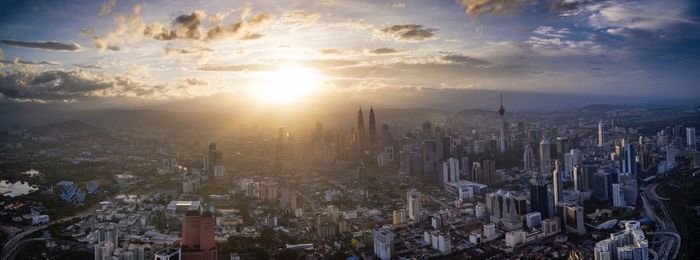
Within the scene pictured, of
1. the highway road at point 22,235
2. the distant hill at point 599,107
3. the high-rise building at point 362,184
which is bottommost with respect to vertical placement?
the highway road at point 22,235

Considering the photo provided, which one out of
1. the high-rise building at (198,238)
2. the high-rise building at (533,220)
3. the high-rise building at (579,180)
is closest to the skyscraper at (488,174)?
the high-rise building at (579,180)

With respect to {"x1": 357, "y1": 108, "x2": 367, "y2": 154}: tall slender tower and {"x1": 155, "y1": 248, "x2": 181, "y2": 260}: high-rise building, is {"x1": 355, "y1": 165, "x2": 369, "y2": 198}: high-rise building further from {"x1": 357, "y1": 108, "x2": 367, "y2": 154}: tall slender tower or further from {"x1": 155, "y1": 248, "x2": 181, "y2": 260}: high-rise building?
{"x1": 155, "y1": 248, "x2": 181, "y2": 260}: high-rise building

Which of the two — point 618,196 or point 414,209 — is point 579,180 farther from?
point 414,209

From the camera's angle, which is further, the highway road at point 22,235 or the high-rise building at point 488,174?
the high-rise building at point 488,174

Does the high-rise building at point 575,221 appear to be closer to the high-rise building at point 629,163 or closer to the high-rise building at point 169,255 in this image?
the high-rise building at point 629,163

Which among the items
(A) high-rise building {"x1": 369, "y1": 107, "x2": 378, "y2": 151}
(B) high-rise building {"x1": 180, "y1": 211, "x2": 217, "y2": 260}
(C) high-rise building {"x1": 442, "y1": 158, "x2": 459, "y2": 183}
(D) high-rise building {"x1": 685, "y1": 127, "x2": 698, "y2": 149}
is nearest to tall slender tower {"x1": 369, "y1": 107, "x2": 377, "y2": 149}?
(A) high-rise building {"x1": 369, "y1": 107, "x2": 378, "y2": 151}
